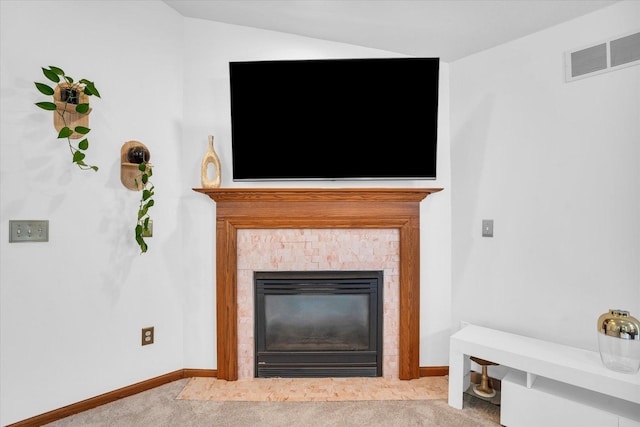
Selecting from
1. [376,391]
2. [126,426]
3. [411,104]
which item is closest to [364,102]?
[411,104]

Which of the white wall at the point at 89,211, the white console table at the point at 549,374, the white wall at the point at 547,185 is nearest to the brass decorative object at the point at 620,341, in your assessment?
the white console table at the point at 549,374

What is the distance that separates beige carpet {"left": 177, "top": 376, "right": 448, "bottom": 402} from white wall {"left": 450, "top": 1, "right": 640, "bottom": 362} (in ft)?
1.97

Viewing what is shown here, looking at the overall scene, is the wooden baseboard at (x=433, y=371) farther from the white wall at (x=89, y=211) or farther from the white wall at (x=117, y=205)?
the white wall at (x=89, y=211)

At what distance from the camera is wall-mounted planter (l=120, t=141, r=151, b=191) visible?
2143 mm

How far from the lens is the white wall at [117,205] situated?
1.81m

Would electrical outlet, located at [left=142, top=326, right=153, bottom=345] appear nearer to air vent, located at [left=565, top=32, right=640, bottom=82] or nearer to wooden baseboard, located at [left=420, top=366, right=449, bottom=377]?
wooden baseboard, located at [left=420, top=366, right=449, bottom=377]

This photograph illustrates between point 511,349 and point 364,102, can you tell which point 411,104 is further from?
point 511,349

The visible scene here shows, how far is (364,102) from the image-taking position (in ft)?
7.38

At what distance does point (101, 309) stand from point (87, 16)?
1852 millimetres

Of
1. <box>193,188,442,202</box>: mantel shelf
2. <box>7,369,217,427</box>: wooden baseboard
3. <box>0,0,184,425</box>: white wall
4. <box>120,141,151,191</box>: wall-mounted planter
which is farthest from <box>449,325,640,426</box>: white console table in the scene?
<box>120,141,151,191</box>: wall-mounted planter

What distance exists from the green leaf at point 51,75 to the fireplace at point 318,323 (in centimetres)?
168

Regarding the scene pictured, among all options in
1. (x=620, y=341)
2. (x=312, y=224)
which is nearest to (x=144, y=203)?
(x=312, y=224)

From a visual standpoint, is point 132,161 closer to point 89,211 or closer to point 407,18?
point 89,211

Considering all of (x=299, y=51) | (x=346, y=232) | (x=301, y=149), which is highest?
(x=299, y=51)
